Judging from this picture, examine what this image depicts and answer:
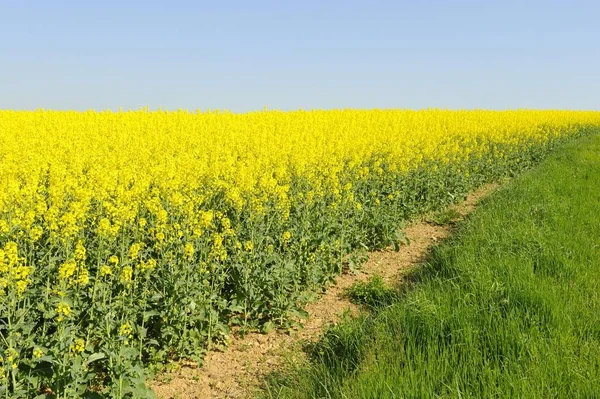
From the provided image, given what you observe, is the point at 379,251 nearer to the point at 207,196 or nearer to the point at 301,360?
the point at 207,196

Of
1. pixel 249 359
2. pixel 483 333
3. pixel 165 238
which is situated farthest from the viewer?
pixel 165 238

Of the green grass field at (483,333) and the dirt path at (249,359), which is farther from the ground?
the green grass field at (483,333)

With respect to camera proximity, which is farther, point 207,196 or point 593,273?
point 207,196

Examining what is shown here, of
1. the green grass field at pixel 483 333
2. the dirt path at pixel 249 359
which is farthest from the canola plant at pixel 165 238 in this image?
the green grass field at pixel 483 333

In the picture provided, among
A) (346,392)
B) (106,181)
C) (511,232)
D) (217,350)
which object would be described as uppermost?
(106,181)

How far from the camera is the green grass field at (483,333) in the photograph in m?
3.68

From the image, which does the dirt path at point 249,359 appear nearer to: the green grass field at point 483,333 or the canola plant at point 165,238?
the canola plant at point 165,238

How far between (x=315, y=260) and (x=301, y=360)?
204 cm

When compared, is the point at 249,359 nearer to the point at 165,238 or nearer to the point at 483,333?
the point at 165,238

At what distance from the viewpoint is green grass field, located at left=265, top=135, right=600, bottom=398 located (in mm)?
3684

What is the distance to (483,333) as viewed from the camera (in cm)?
448

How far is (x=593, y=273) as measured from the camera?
6.02m

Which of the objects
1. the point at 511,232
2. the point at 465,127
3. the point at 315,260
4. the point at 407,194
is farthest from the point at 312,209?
the point at 465,127

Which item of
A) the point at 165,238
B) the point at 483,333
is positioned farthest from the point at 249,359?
the point at 483,333
